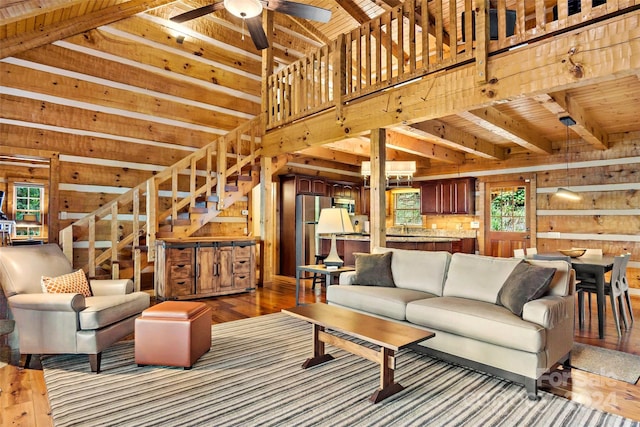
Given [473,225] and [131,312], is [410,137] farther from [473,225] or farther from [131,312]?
[131,312]

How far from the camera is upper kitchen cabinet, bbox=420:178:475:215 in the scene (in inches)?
315

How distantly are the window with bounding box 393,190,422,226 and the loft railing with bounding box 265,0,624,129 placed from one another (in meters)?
4.21

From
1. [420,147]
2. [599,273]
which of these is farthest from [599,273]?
[420,147]

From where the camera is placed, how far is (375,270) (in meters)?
4.11

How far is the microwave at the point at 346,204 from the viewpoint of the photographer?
8.61m

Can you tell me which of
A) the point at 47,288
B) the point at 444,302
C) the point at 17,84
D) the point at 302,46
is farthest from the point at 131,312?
the point at 302,46

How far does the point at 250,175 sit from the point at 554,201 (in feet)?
18.7

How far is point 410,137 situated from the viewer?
6172mm

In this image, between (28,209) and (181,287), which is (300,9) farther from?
(28,209)

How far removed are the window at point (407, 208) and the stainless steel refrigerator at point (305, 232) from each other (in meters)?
2.72

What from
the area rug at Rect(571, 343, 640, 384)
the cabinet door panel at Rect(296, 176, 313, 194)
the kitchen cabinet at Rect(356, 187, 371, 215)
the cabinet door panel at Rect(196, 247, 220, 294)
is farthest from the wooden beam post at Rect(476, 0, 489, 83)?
the kitchen cabinet at Rect(356, 187, 371, 215)

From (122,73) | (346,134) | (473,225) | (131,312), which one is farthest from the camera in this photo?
(473,225)

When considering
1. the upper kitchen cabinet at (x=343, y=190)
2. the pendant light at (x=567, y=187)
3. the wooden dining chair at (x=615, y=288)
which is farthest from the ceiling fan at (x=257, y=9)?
the upper kitchen cabinet at (x=343, y=190)

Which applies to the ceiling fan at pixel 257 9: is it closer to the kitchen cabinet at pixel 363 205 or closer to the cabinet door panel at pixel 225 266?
the cabinet door panel at pixel 225 266
